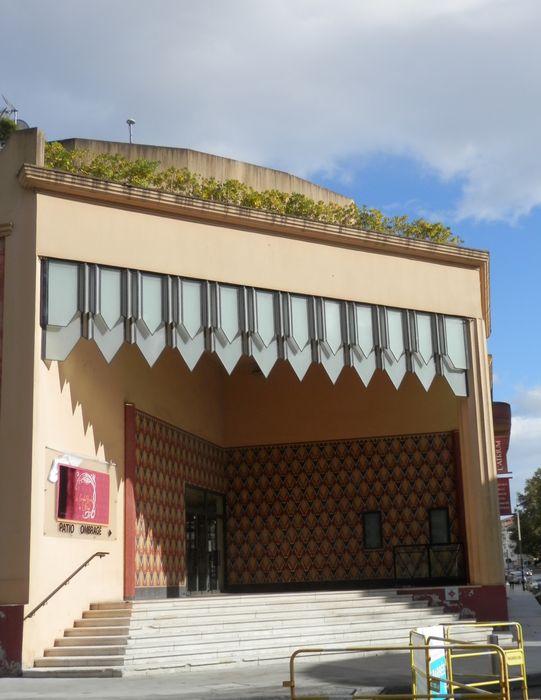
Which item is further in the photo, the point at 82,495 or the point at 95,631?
the point at 82,495

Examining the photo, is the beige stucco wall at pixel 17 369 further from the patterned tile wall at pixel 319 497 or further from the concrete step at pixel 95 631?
the patterned tile wall at pixel 319 497

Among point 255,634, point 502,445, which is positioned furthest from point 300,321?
point 502,445

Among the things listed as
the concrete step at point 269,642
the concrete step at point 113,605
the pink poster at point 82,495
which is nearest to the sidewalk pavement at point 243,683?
the concrete step at point 269,642

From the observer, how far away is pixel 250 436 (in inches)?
874

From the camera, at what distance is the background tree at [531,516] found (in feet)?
284

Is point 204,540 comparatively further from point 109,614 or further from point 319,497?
point 109,614

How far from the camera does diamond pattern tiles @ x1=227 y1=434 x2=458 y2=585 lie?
20625mm

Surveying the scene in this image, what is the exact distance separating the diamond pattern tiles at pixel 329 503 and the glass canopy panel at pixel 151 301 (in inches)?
300

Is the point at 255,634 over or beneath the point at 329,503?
beneath

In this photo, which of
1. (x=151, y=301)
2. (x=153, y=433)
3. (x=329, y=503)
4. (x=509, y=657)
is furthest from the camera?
(x=329, y=503)

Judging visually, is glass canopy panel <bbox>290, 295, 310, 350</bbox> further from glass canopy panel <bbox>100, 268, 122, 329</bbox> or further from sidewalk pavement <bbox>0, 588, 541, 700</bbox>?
sidewalk pavement <bbox>0, 588, 541, 700</bbox>

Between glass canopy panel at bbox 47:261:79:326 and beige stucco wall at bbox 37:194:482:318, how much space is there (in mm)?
203

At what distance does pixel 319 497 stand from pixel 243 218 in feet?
25.4

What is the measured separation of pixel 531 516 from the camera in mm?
88812
